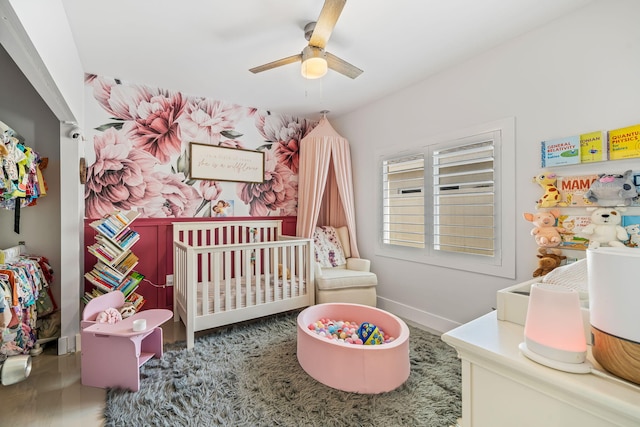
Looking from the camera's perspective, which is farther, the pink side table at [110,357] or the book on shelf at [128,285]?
the book on shelf at [128,285]

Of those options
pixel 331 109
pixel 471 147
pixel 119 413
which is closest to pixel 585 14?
pixel 471 147

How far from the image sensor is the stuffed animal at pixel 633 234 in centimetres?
152

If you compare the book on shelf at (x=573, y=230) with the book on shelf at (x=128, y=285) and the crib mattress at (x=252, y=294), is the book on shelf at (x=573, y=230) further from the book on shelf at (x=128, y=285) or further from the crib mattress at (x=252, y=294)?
the book on shelf at (x=128, y=285)

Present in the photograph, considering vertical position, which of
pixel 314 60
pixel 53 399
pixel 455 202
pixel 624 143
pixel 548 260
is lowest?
pixel 53 399

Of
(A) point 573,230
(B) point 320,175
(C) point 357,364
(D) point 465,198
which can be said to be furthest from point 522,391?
(B) point 320,175

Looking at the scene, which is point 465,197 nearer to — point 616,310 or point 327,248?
point 327,248

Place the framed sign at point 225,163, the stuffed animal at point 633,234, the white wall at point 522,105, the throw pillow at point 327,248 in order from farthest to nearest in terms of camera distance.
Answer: the throw pillow at point 327,248, the framed sign at point 225,163, the white wall at point 522,105, the stuffed animal at point 633,234

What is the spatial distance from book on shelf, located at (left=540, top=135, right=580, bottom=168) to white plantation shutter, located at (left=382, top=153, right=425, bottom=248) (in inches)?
38.1

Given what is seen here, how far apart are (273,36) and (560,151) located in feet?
6.75

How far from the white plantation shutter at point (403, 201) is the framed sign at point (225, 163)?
58.1 inches

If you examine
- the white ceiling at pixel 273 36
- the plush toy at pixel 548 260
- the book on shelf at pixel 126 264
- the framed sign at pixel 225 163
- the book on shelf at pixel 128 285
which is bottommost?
the book on shelf at pixel 128 285

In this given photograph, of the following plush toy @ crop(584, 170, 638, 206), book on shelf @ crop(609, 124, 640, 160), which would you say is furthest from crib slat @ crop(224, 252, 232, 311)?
book on shelf @ crop(609, 124, 640, 160)

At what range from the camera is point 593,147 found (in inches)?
66.0

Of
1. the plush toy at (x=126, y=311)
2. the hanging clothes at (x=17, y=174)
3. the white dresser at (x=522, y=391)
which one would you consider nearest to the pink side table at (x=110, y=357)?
the plush toy at (x=126, y=311)
